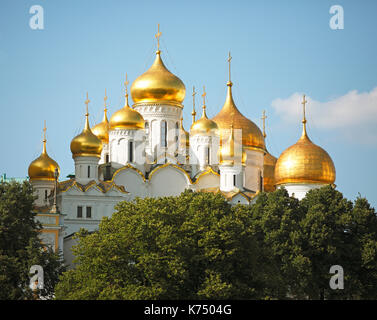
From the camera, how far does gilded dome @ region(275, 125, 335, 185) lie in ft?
178

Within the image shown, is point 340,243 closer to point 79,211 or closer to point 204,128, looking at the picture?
point 79,211

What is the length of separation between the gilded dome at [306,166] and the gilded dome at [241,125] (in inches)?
157

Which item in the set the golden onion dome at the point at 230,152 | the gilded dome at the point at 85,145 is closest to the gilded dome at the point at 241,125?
the golden onion dome at the point at 230,152

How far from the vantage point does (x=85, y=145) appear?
169ft

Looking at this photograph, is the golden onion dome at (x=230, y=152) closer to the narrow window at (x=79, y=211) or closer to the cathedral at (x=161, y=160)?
the cathedral at (x=161, y=160)

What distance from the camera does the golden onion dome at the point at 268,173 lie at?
60.2 meters

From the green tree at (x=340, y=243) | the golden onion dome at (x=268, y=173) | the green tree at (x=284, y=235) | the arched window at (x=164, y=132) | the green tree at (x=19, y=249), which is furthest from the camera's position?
the golden onion dome at (x=268, y=173)

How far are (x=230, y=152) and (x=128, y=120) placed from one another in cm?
594

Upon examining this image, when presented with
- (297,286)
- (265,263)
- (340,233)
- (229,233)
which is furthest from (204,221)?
(340,233)

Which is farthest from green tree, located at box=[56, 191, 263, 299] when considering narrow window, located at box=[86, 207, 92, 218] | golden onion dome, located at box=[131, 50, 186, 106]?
golden onion dome, located at box=[131, 50, 186, 106]

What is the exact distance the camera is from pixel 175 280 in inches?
1248

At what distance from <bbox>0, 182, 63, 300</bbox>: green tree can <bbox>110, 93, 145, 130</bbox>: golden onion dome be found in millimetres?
16093

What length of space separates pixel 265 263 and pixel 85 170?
1820cm
